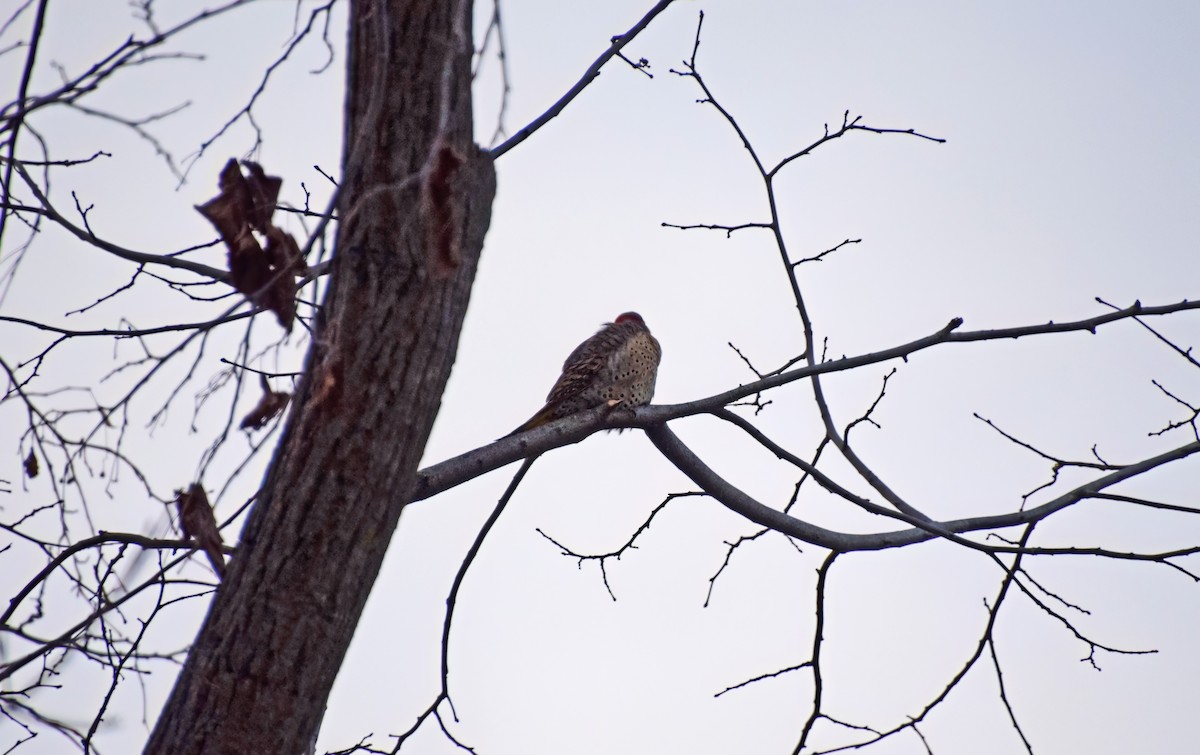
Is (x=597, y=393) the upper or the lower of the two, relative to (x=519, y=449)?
upper

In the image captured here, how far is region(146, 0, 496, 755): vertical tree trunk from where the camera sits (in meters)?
1.78

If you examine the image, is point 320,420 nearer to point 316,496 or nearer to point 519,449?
point 316,496

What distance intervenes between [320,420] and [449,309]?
32cm

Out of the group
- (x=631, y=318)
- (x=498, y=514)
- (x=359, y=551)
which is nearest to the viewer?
(x=359, y=551)

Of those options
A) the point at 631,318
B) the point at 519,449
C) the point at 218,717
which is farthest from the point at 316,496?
the point at 631,318

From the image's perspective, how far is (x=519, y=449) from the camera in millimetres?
3160

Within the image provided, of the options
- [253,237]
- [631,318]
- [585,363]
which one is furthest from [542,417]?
[253,237]

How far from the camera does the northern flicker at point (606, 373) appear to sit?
211 inches

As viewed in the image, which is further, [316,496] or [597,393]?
[597,393]

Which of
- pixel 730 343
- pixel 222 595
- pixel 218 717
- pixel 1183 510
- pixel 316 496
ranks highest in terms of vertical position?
pixel 730 343

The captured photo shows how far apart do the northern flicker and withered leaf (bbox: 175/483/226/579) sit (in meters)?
3.22

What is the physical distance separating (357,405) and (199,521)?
1.12 feet

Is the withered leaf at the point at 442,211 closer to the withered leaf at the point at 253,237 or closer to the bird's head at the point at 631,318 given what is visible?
the withered leaf at the point at 253,237

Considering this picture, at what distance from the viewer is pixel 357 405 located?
1.83 metres
